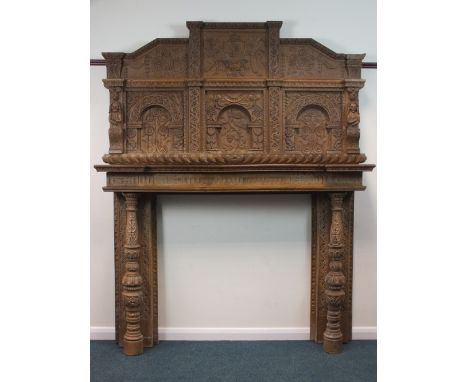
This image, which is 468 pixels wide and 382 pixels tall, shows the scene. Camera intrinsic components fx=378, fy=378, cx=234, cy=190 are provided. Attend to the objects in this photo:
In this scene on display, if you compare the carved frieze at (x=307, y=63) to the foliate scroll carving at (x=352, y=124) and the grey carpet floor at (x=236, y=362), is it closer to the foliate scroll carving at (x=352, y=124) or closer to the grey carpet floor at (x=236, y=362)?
the foliate scroll carving at (x=352, y=124)

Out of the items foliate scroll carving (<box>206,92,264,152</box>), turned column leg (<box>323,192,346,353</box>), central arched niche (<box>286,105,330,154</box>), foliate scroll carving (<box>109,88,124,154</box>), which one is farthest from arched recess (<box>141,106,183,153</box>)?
turned column leg (<box>323,192,346,353</box>)

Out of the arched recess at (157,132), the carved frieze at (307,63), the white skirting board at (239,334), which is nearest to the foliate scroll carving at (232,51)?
the carved frieze at (307,63)

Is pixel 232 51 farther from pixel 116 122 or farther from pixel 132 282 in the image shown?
pixel 132 282

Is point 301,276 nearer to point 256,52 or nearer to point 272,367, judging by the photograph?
point 272,367

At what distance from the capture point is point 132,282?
8.24 ft

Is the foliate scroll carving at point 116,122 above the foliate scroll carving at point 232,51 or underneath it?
underneath

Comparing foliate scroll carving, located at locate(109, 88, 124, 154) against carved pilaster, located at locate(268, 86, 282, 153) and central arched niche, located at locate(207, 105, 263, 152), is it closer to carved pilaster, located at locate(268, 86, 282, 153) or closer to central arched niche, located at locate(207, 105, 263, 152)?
central arched niche, located at locate(207, 105, 263, 152)

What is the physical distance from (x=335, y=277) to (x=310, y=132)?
1021mm

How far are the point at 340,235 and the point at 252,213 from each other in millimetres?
638

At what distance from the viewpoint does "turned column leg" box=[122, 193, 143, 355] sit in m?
2.52

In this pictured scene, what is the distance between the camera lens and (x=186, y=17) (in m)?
2.72

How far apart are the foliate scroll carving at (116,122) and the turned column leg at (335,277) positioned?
4.92 ft

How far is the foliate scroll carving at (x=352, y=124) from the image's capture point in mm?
2613

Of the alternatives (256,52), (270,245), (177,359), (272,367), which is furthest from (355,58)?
(177,359)
